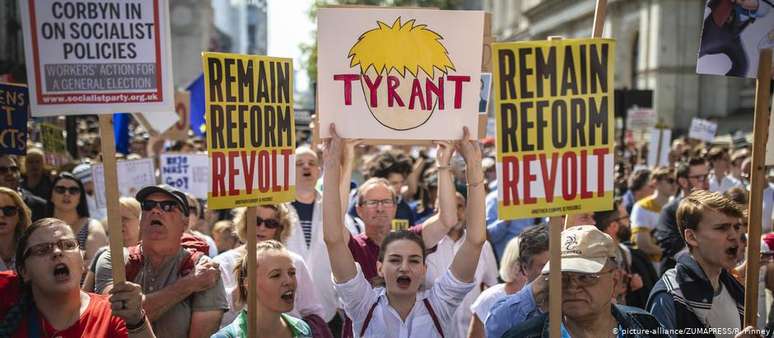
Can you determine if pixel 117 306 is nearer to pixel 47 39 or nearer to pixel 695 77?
pixel 47 39

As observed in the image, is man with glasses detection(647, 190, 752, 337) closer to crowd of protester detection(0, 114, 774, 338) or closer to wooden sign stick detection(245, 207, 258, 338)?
crowd of protester detection(0, 114, 774, 338)

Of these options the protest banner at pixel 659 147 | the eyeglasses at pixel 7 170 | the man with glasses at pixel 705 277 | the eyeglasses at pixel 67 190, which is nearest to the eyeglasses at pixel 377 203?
the man with glasses at pixel 705 277

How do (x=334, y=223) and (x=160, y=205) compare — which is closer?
(x=334, y=223)

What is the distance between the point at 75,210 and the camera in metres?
7.21

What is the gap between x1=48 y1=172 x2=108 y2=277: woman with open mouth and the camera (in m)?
6.82

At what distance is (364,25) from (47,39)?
1.64 meters

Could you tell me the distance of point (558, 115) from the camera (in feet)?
12.9

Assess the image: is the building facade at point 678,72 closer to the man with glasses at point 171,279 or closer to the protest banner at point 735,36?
the protest banner at point 735,36

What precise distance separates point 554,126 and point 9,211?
319cm

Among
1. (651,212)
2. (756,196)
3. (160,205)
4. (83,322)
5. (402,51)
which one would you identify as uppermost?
(402,51)

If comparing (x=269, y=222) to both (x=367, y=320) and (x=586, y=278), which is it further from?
(x=586, y=278)

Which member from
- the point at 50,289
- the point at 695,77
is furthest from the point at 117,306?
the point at 695,77

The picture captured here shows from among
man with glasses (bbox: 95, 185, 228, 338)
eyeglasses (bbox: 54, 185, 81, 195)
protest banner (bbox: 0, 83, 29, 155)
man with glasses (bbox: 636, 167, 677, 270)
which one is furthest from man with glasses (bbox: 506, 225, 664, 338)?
man with glasses (bbox: 636, 167, 677, 270)

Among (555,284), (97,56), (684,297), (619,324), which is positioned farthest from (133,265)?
(684,297)
